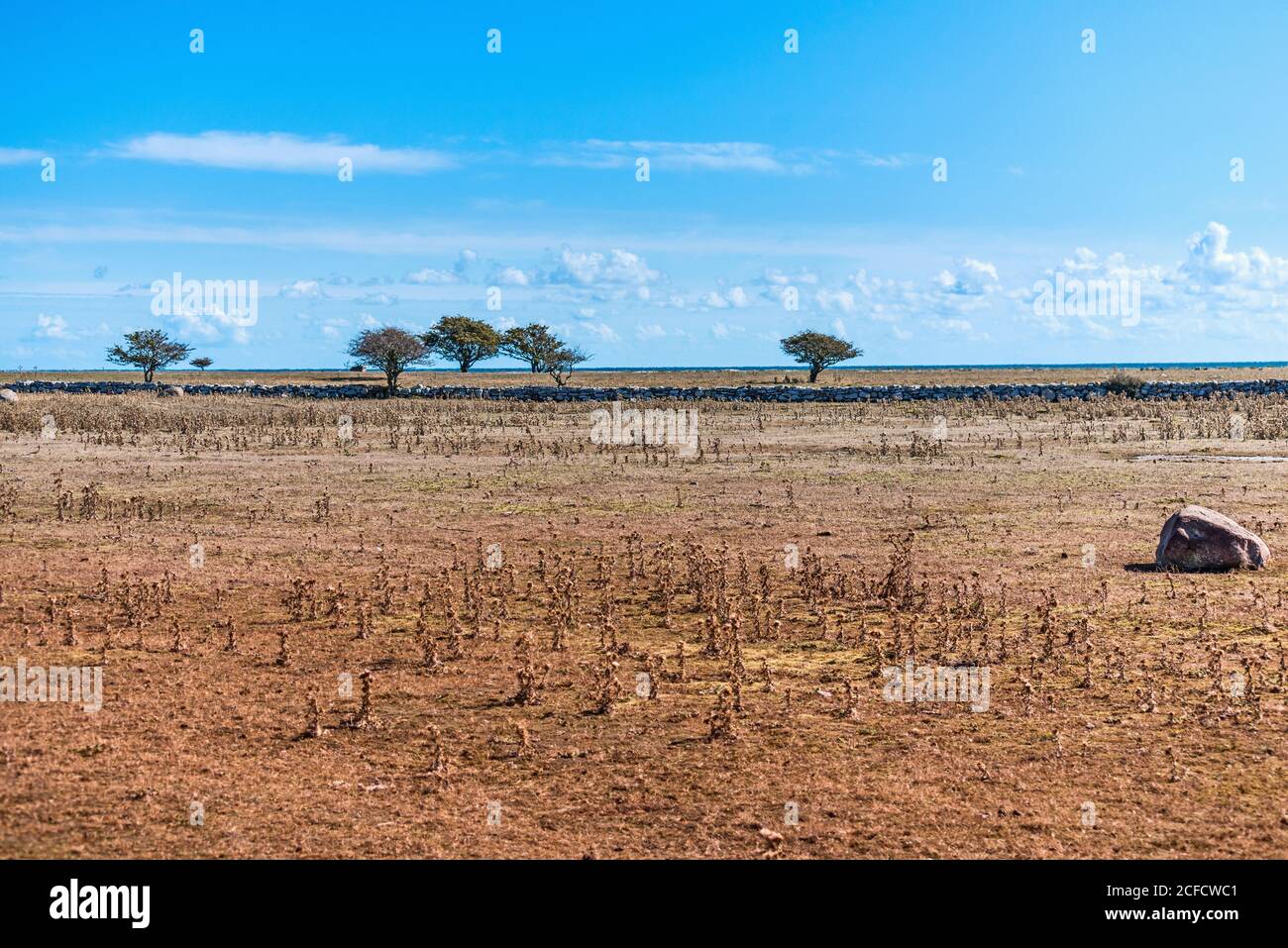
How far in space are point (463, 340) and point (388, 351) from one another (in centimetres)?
2341

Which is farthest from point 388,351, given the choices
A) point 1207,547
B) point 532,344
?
point 1207,547

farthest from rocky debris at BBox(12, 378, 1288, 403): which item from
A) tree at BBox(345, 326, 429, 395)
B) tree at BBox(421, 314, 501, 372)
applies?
tree at BBox(421, 314, 501, 372)

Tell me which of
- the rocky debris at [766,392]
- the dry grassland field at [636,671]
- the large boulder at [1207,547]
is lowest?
the dry grassland field at [636,671]

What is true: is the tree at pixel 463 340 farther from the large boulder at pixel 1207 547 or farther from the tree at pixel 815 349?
the large boulder at pixel 1207 547

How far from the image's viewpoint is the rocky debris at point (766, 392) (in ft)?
195

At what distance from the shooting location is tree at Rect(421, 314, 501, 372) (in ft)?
316

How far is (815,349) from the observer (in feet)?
312

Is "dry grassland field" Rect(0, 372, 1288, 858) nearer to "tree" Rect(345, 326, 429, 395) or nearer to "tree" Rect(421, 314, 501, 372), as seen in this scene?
"tree" Rect(345, 326, 429, 395)

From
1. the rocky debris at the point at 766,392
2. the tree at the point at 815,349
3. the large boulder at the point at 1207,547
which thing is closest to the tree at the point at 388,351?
the rocky debris at the point at 766,392

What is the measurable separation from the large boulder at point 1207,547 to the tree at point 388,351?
61.4 meters

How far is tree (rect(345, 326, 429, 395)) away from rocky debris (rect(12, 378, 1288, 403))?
4.88m

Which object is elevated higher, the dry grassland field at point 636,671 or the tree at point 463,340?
the tree at point 463,340

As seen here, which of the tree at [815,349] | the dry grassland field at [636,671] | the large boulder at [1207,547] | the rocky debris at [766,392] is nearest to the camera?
the dry grassland field at [636,671]
